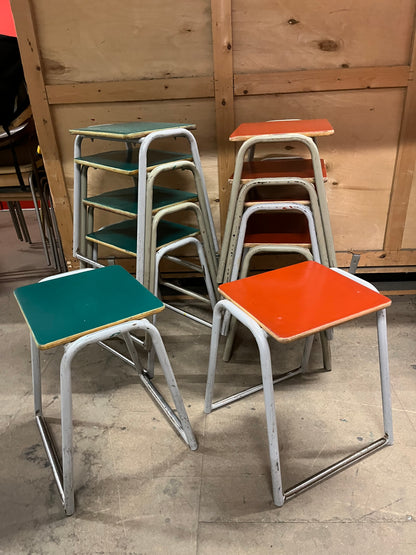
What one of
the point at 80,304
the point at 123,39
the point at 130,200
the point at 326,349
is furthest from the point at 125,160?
the point at 326,349

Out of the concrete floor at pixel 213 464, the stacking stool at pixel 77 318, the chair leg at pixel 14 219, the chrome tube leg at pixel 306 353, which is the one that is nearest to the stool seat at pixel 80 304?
the stacking stool at pixel 77 318

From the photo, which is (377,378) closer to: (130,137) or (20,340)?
(130,137)

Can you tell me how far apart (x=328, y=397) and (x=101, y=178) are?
146cm

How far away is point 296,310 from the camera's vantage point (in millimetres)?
972

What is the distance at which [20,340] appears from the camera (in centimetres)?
190

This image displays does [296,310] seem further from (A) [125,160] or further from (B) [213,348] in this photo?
(A) [125,160]

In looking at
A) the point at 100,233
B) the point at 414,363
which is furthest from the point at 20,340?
the point at 414,363

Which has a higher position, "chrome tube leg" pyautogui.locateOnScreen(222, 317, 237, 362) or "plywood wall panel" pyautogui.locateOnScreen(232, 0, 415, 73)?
"plywood wall panel" pyautogui.locateOnScreen(232, 0, 415, 73)

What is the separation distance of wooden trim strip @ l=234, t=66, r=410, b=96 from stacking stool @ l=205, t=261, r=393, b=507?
90 cm

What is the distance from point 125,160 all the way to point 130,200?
16 centimetres

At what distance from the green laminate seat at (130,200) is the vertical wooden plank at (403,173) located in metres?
0.99

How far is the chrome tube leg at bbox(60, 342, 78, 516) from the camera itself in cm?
92

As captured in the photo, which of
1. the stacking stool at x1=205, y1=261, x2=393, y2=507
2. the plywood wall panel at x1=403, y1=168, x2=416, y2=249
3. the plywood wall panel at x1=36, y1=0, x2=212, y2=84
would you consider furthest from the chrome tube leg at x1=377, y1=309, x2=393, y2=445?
the plywood wall panel at x1=36, y1=0, x2=212, y2=84

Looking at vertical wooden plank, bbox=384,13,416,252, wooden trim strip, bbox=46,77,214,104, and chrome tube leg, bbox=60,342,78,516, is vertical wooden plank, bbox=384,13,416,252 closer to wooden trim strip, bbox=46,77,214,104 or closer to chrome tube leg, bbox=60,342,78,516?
wooden trim strip, bbox=46,77,214,104
